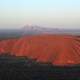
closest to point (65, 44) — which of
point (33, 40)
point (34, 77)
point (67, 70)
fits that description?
point (33, 40)

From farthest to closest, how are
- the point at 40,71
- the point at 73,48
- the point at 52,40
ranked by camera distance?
the point at 52,40 < the point at 73,48 < the point at 40,71

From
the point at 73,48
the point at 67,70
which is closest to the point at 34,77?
the point at 67,70

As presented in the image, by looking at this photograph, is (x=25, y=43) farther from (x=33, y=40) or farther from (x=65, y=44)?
(x=65, y=44)

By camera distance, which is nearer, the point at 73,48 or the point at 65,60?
the point at 65,60

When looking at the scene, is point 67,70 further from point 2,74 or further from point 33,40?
point 33,40

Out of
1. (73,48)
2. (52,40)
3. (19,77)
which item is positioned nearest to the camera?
(19,77)

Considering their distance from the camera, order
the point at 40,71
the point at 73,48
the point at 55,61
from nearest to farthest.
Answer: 1. the point at 40,71
2. the point at 55,61
3. the point at 73,48
